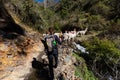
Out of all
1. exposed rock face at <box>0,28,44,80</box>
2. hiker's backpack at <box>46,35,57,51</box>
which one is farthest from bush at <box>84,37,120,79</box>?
hiker's backpack at <box>46,35,57,51</box>

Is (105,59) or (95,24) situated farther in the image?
(95,24)

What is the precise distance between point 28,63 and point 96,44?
187 inches

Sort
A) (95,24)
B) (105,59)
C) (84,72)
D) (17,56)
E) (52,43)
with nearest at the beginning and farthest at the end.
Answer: (52,43) → (84,72) → (17,56) → (105,59) → (95,24)

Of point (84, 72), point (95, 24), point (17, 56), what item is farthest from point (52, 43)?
point (95, 24)

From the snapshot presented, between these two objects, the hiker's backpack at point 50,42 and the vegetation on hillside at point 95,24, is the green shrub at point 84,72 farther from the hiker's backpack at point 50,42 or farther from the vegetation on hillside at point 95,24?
the hiker's backpack at point 50,42

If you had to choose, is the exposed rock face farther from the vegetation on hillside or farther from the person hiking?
the vegetation on hillside

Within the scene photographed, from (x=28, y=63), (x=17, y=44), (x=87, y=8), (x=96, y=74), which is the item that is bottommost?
(x=96, y=74)

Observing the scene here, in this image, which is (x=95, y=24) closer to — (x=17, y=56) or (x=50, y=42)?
(x=17, y=56)

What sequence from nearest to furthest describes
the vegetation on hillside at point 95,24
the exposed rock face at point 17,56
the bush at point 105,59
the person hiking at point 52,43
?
the person hiking at point 52,43
the exposed rock face at point 17,56
the bush at point 105,59
the vegetation on hillside at point 95,24

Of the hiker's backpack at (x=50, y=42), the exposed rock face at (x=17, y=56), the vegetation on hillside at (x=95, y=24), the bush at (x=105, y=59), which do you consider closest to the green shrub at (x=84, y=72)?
the vegetation on hillside at (x=95, y=24)

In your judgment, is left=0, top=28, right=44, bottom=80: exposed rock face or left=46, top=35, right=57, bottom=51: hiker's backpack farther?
left=0, top=28, right=44, bottom=80: exposed rock face

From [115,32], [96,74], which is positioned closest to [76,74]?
[96,74]

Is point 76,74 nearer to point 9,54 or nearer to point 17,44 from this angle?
point 9,54

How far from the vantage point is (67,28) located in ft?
145
